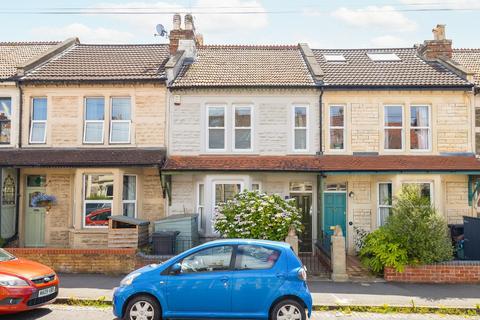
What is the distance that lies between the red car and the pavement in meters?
0.96

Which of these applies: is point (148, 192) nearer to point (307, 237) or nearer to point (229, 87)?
point (229, 87)

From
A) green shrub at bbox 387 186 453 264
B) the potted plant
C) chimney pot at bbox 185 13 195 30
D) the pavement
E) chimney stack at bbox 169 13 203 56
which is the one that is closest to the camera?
the pavement

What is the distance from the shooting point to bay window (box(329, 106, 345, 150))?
46.0ft

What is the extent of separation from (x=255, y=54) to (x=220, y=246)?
38.8ft

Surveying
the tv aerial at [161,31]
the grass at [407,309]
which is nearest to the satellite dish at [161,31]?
the tv aerial at [161,31]

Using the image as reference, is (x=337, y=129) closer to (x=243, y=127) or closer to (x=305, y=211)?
(x=305, y=211)

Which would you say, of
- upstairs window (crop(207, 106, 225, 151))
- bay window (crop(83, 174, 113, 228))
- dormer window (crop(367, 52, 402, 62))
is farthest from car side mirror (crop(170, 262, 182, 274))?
dormer window (crop(367, 52, 402, 62))

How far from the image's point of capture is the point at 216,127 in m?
14.1

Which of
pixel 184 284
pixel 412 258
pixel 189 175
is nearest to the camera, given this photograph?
pixel 184 284

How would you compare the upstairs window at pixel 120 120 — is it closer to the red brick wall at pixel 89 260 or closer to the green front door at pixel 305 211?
the red brick wall at pixel 89 260

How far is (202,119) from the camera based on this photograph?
13992 mm

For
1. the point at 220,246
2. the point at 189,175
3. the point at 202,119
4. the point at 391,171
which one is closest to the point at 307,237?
the point at 391,171

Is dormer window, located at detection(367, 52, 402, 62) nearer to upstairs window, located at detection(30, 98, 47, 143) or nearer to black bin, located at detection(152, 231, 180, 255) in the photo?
black bin, located at detection(152, 231, 180, 255)

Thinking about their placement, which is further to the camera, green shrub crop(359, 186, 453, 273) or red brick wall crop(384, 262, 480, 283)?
green shrub crop(359, 186, 453, 273)
